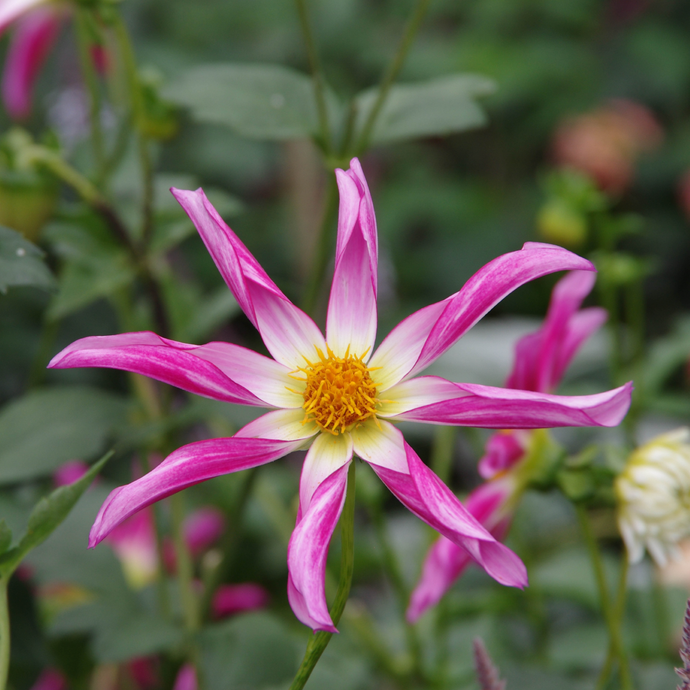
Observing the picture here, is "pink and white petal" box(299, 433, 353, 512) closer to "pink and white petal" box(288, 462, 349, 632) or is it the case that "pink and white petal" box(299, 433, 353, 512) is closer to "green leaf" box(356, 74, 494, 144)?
"pink and white petal" box(288, 462, 349, 632)

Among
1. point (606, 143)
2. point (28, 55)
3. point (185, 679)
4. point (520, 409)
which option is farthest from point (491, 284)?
point (606, 143)

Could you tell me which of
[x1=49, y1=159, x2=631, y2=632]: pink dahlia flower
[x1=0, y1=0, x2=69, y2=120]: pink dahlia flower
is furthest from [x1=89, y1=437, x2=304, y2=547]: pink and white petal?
[x1=0, y1=0, x2=69, y2=120]: pink dahlia flower

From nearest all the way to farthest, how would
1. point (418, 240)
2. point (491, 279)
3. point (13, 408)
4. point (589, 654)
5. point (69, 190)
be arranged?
point (491, 279)
point (13, 408)
point (589, 654)
point (69, 190)
point (418, 240)

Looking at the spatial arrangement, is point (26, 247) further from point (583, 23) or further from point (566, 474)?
point (583, 23)

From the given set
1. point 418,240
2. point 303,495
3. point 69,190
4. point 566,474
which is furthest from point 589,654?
point 418,240

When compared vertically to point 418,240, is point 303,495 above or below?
above

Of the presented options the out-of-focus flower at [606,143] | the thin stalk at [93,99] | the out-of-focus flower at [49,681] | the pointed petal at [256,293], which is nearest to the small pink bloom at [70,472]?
the out-of-focus flower at [49,681]

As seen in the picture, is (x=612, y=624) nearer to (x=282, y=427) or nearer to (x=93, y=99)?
(x=282, y=427)
